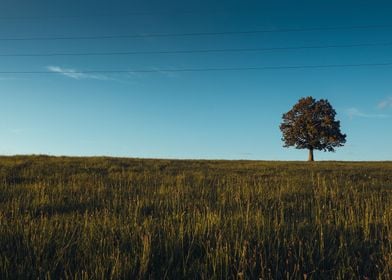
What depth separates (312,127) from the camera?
59.5 m

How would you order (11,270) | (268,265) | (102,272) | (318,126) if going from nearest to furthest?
(102,272)
(11,270)
(268,265)
(318,126)

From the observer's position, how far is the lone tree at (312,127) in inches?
2351

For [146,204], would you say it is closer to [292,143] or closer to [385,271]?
[385,271]

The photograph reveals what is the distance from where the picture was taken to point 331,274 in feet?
11.6

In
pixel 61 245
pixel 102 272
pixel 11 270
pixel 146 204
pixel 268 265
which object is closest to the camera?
pixel 102 272

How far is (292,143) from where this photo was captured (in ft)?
205

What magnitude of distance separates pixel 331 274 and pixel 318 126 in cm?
5975

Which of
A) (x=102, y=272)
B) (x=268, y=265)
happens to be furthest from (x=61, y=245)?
(x=268, y=265)

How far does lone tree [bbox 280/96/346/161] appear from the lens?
59719 mm

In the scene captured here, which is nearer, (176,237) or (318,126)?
(176,237)

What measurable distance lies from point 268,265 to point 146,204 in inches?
138

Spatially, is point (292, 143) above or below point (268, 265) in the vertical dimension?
above

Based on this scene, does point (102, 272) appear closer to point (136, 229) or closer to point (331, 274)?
point (136, 229)

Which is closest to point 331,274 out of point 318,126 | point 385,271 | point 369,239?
point 385,271
